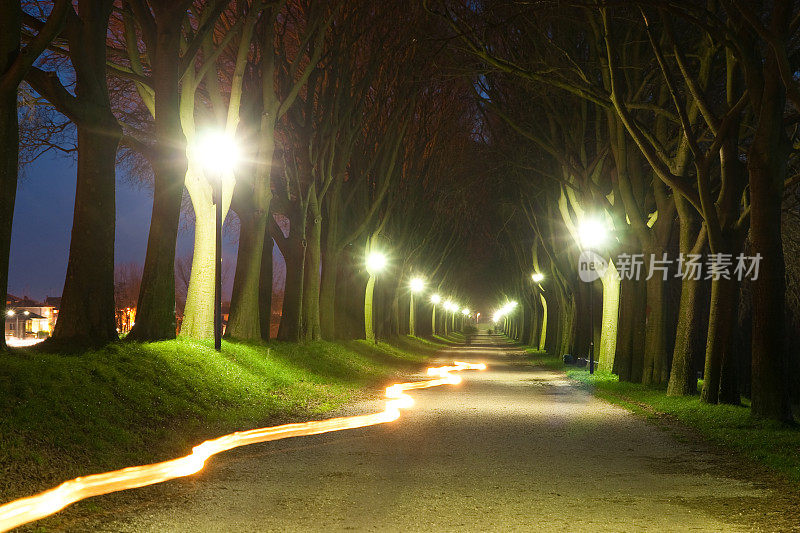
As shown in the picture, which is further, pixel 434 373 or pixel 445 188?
pixel 445 188

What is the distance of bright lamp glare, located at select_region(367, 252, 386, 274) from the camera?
1398 inches

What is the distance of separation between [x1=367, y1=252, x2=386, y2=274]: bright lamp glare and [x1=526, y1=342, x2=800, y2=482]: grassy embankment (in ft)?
52.7

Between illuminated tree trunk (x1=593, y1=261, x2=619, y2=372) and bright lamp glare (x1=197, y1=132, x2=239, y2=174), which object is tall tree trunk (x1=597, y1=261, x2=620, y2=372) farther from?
bright lamp glare (x1=197, y1=132, x2=239, y2=174)

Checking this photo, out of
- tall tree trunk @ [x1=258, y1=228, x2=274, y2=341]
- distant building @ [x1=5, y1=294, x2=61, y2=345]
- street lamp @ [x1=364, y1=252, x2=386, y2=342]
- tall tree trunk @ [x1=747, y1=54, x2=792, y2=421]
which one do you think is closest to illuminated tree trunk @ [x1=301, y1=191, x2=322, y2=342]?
tall tree trunk @ [x1=258, y1=228, x2=274, y2=341]

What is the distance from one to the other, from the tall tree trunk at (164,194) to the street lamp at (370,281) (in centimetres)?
1846

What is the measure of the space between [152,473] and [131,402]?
3.38 metres

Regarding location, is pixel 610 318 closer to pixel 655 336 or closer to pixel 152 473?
pixel 655 336

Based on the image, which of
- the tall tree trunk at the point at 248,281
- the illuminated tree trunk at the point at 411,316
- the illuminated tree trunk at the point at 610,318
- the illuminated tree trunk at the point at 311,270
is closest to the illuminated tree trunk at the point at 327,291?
the illuminated tree trunk at the point at 311,270

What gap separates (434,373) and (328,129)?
372 inches

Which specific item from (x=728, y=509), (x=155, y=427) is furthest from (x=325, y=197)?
(x=728, y=509)

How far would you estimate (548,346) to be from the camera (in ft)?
165

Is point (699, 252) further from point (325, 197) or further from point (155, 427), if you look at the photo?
point (325, 197)

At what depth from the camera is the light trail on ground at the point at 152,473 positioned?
6750 mm

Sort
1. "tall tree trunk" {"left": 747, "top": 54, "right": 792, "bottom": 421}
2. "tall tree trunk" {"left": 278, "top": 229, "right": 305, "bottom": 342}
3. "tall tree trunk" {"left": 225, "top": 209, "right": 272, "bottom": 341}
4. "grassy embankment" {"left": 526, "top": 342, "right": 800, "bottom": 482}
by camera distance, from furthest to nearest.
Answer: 1. "tall tree trunk" {"left": 278, "top": 229, "right": 305, "bottom": 342}
2. "tall tree trunk" {"left": 225, "top": 209, "right": 272, "bottom": 341}
3. "tall tree trunk" {"left": 747, "top": 54, "right": 792, "bottom": 421}
4. "grassy embankment" {"left": 526, "top": 342, "right": 800, "bottom": 482}
